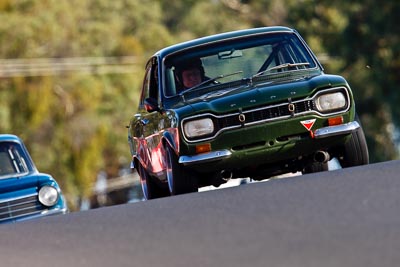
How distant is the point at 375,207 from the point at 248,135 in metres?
3.76

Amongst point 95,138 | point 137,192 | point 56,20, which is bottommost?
point 137,192

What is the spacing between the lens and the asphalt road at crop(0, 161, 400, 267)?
838 cm

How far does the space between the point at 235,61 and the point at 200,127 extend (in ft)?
4.99

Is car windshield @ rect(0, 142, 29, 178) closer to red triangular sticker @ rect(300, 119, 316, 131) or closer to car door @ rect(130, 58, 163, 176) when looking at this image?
car door @ rect(130, 58, 163, 176)

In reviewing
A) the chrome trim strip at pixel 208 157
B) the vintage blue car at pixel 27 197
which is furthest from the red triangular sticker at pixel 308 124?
the vintage blue car at pixel 27 197

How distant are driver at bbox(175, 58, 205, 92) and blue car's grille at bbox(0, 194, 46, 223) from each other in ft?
11.5

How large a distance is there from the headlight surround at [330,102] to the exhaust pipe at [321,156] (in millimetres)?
480

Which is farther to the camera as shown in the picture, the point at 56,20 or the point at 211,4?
the point at 211,4

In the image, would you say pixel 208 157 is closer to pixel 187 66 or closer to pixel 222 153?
pixel 222 153

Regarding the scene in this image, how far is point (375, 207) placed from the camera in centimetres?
955

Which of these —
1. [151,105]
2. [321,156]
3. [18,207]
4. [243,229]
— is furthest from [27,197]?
[243,229]

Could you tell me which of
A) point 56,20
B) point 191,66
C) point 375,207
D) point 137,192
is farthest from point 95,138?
point 375,207

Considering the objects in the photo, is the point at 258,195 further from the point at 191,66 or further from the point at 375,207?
the point at 191,66

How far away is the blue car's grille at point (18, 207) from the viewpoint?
17.5 metres
